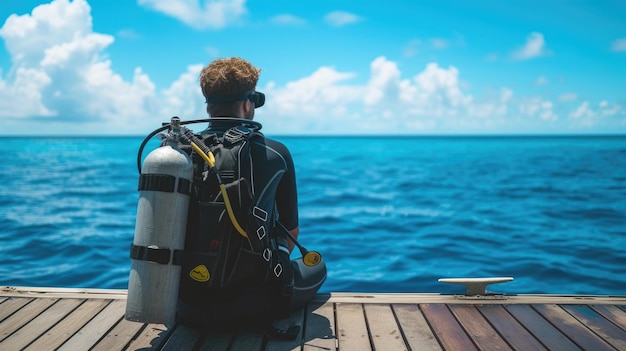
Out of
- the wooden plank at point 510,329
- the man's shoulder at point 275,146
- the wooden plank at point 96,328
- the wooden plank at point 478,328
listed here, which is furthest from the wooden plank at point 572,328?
the wooden plank at point 96,328

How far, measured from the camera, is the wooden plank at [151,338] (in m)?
3.14

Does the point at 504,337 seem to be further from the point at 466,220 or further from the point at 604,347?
the point at 466,220

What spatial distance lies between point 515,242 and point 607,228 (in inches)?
111

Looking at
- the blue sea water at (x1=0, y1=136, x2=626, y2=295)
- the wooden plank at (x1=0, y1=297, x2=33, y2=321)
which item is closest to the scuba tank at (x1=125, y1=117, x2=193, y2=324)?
the wooden plank at (x1=0, y1=297, x2=33, y2=321)

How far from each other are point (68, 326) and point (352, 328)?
79.2 inches

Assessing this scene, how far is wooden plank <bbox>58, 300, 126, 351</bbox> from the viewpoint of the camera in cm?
316

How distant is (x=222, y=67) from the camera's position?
3082mm

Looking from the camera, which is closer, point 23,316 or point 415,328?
point 415,328

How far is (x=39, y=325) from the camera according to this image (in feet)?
11.4

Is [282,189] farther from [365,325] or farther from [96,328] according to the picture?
[96,328]

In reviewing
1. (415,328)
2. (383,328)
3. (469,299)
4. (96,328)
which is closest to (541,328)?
(469,299)

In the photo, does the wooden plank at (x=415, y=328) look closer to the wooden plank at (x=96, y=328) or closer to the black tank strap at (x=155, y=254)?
the black tank strap at (x=155, y=254)

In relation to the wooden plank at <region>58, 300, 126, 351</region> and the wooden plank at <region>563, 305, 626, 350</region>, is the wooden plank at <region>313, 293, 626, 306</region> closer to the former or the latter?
the wooden plank at <region>563, 305, 626, 350</region>

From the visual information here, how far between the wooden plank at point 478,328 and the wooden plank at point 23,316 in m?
3.16
